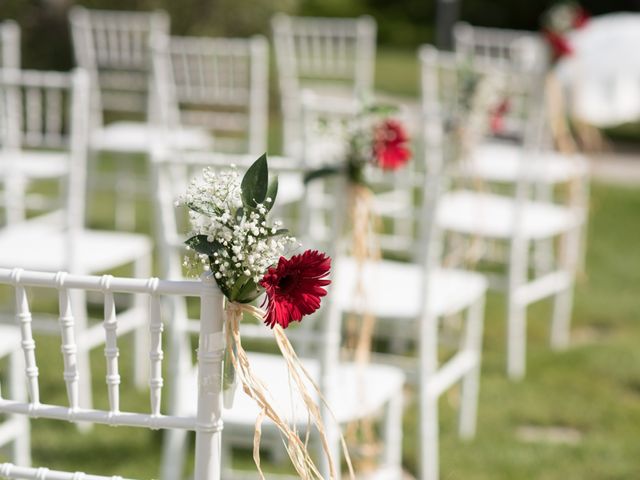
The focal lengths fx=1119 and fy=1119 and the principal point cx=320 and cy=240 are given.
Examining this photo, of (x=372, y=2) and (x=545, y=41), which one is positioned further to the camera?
(x=372, y=2)

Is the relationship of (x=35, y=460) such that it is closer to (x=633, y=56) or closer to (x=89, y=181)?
(x=89, y=181)

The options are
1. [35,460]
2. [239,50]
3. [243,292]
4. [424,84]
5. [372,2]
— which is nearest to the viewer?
[243,292]

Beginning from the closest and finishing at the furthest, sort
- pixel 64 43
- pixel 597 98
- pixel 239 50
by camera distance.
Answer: pixel 239 50 → pixel 597 98 → pixel 64 43

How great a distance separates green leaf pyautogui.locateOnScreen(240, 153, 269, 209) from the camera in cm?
149

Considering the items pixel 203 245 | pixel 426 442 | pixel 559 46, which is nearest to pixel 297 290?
pixel 203 245

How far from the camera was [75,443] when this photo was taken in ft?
11.6

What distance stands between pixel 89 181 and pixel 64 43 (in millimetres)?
4100

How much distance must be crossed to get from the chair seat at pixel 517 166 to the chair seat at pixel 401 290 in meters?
1.08

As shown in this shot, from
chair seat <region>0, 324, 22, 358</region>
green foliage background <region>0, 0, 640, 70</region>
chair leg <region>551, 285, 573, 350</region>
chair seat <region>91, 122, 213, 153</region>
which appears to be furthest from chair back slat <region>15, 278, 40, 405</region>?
green foliage background <region>0, 0, 640, 70</region>

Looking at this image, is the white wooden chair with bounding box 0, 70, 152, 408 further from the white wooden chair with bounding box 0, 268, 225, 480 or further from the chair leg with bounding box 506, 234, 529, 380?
the white wooden chair with bounding box 0, 268, 225, 480

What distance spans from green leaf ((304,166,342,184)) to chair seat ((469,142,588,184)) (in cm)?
211

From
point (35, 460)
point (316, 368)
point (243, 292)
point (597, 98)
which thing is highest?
point (597, 98)

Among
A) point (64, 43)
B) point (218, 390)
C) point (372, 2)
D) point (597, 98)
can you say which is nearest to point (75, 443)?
point (218, 390)

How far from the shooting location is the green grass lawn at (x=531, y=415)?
3432 mm
